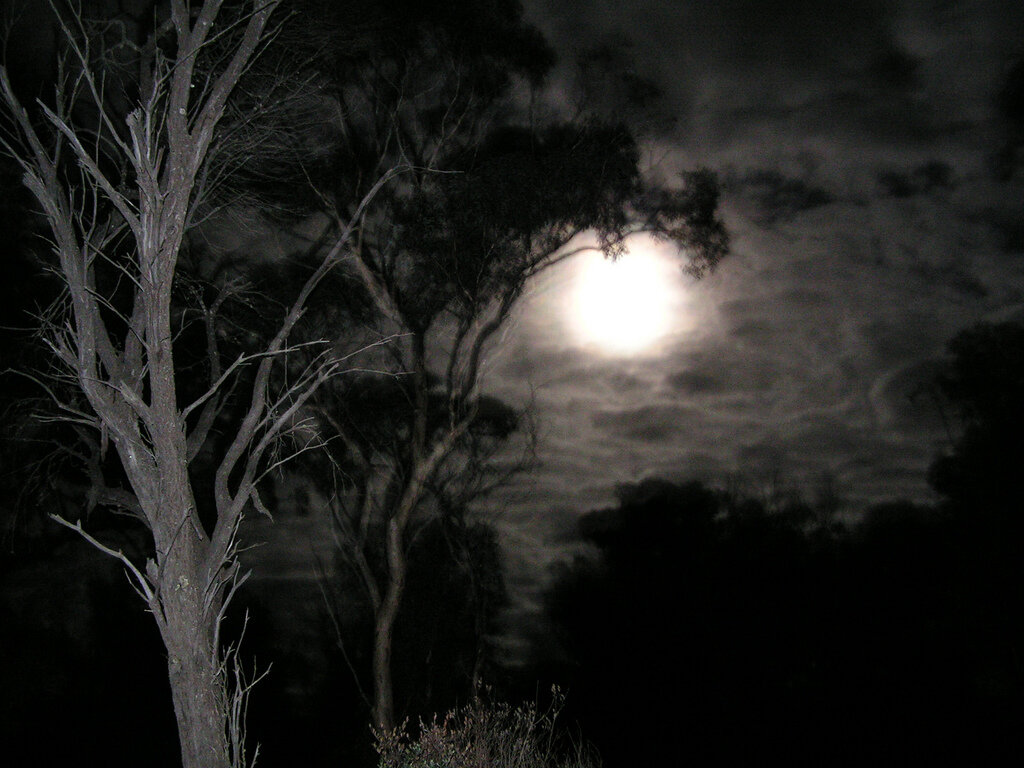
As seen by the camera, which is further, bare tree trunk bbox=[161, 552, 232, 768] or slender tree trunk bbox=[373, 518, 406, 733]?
slender tree trunk bbox=[373, 518, 406, 733]

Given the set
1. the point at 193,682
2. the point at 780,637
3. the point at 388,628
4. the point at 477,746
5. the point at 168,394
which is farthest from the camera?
the point at 780,637

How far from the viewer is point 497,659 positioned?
1784 centimetres

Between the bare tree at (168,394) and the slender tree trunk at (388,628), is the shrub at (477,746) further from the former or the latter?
the slender tree trunk at (388,628)

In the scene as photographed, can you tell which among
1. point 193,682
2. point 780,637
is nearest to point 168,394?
point 193,682

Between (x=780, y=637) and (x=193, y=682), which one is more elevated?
(x=193, y=682)

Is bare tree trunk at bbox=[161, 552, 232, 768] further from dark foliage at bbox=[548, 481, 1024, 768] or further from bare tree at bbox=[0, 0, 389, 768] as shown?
dark foliage at bbox=[548, 481, 1024, 768]

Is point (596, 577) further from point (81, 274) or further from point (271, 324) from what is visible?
point (81, 274)

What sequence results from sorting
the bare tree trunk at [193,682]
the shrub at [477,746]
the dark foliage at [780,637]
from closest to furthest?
the bare tree trunk at [193,682], the shrub at [477,746], the dark foliage at [780,637]

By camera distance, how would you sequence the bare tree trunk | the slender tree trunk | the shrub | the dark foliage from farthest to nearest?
the dark foliage
the slender tree trunk
the shrub
the bare tree trunk

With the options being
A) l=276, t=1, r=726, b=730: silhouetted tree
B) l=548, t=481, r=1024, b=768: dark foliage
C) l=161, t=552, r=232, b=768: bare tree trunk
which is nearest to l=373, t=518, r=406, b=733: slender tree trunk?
l=276, t=1, r=726, b=730: silhouetted tree

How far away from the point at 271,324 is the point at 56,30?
5147mm

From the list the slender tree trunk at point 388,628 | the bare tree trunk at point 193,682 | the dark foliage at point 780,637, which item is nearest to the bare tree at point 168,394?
the bare tree trunk at point 193,682

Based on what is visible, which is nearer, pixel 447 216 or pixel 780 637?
pixel 447 216

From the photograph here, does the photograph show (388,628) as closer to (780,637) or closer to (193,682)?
(193,682)
